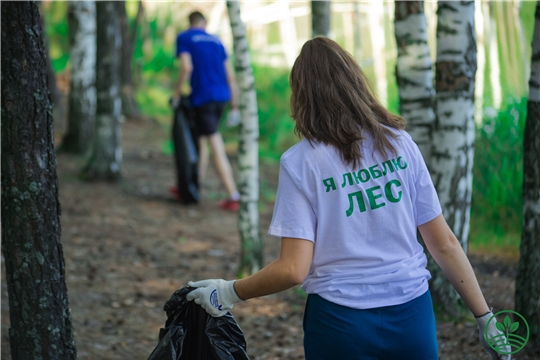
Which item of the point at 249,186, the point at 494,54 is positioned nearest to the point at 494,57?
the point at 494,54

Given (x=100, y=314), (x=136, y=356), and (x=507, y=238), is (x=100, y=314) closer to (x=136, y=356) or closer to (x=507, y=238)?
(x=136, y=356)

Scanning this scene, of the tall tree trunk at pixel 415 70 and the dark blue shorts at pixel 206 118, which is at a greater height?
the tall tree trunk at pixel 415 70

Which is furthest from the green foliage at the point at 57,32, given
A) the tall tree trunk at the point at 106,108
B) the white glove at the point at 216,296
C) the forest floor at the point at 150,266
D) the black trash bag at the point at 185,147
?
the white glove at the point at 216,296

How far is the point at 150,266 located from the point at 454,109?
122 inches

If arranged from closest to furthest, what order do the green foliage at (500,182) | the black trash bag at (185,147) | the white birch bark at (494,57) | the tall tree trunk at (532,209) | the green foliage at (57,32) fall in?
the tall tree trunk at (532,209) → the green foliage at (500,182) → the black trash bag at (185,147) → the white birch bark at (494,57) → the green foliage at (57,32)

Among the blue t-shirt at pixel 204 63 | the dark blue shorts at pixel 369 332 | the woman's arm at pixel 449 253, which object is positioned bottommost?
the dark blue shorts at pixel 369 332

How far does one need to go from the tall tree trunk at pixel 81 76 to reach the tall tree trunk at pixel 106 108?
0.22 m

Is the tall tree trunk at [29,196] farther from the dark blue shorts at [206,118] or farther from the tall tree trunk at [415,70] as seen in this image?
the dark blue shorts at [206,118]

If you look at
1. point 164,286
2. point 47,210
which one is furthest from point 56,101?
point 47,210

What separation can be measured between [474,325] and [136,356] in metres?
2.05

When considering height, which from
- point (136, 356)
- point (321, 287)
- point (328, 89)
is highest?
point (328, 89)

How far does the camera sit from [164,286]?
5.04 meters

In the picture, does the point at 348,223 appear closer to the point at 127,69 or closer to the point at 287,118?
the point at 287,118

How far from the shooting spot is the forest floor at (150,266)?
3881mm
